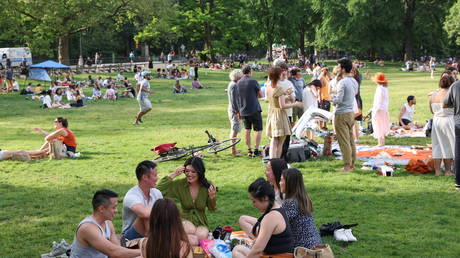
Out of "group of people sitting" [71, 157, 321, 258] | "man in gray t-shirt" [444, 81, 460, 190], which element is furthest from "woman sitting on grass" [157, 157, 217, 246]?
"man in gray t-shirt" [444, 81, 460, 190]

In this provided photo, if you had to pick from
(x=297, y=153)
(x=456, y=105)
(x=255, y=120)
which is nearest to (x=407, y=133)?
(x=297, y=153)

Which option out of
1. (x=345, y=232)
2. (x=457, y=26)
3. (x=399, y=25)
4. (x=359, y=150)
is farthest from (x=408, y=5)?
(x=345, y=232)

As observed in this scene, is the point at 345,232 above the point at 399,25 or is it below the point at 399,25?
below

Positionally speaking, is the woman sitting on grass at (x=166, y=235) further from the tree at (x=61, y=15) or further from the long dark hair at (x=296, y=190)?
the tree at (x=61, y=15)

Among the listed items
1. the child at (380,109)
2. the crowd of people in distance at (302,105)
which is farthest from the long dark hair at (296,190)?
the child at (380,109)

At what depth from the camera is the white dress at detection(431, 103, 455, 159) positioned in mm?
9727

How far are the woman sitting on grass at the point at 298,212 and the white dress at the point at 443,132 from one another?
483 cm

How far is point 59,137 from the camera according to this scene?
42.8 ft

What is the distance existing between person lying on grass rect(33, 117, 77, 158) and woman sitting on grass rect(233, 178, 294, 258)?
8.28 m

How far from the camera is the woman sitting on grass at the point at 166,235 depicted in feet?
15.1

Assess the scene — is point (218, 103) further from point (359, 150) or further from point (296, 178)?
point (296, 178)

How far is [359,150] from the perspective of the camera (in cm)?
1287

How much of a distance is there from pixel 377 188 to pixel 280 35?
60.2 m

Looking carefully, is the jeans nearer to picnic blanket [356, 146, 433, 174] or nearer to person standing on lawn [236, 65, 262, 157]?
picnic blanket [356, 146, 433, 174]
